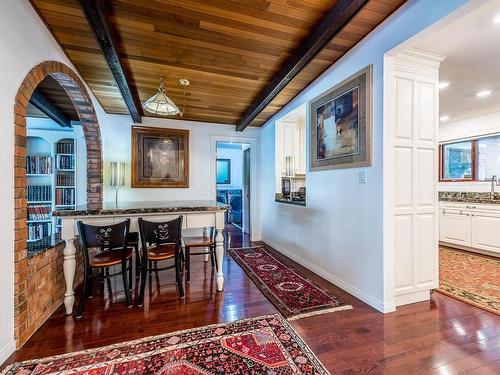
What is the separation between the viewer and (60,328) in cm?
189

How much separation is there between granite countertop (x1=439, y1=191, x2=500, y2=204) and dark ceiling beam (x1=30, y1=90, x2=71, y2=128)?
686 centimetres

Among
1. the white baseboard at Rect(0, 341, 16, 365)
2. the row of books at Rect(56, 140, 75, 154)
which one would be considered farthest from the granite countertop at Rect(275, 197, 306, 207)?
the row of books at Rect(56, 140, 75, 154)

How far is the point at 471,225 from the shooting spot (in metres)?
3.90

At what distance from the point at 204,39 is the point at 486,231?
4937 mm

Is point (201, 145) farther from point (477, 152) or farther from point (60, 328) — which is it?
point (477, 152)

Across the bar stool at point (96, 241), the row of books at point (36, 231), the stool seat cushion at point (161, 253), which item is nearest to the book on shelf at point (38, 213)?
the row of books at point (36, 231)

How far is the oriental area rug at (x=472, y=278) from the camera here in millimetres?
2311

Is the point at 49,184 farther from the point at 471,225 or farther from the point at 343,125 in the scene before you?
the point at 471,225

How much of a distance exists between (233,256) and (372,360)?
252cm

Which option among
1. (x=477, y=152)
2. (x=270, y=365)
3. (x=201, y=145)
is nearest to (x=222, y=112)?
(x=201, y=145)

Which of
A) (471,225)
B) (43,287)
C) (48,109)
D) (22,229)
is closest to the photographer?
(22,229)

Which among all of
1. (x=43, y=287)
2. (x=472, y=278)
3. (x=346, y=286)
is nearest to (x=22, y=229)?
(x=43, y=287)

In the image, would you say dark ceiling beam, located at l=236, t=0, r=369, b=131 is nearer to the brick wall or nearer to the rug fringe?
the rug fringe

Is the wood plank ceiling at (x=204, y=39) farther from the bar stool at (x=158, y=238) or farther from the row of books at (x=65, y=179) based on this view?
the row of books at (x=65, y=179)
